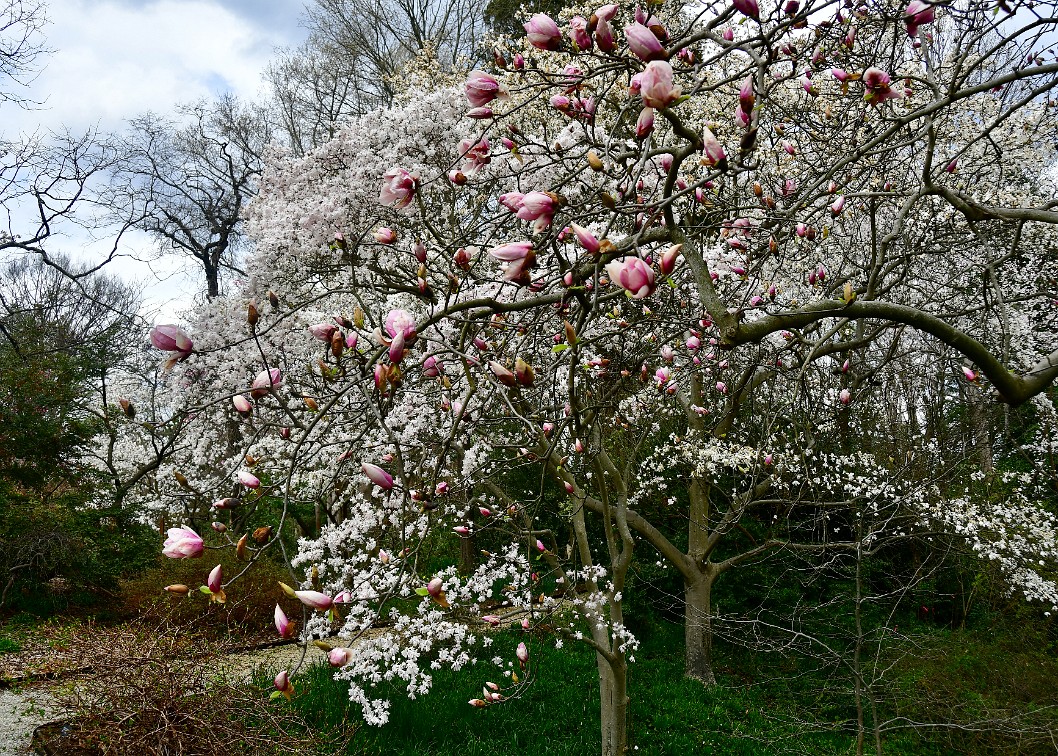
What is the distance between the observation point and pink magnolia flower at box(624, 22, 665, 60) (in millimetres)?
961

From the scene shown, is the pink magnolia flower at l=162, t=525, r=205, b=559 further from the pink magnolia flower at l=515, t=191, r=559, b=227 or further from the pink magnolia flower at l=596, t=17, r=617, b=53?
the pink magnolia flower at l=596, t=17, r=617, b=53

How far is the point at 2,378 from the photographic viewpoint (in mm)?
7508

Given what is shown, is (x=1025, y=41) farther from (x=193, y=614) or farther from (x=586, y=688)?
(x=193, y=614)

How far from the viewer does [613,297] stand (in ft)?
4.62

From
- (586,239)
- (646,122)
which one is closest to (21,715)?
(586,239)

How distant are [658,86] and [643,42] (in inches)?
3.9

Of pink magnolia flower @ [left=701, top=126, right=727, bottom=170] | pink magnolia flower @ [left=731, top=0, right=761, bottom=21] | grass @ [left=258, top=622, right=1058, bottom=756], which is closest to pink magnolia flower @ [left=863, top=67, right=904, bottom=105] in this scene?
pink magnolia flower @ [left=731, top=0, right=761, bottom=21]

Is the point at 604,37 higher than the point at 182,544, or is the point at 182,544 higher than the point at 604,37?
the point at 604,37

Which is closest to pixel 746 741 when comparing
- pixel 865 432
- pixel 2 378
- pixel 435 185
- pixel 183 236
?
pixel 865 432

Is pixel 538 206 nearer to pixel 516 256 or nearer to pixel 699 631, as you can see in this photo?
pixel 516 256

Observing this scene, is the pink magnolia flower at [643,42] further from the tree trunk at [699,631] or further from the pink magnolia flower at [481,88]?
the tree trunk at [699,631]

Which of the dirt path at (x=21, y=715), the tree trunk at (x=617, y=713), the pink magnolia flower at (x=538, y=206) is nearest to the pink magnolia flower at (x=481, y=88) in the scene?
the pink magnolia flower at (x=538, y=206)

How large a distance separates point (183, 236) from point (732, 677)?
13464 millimetres

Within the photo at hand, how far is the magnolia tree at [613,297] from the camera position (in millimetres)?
1513
